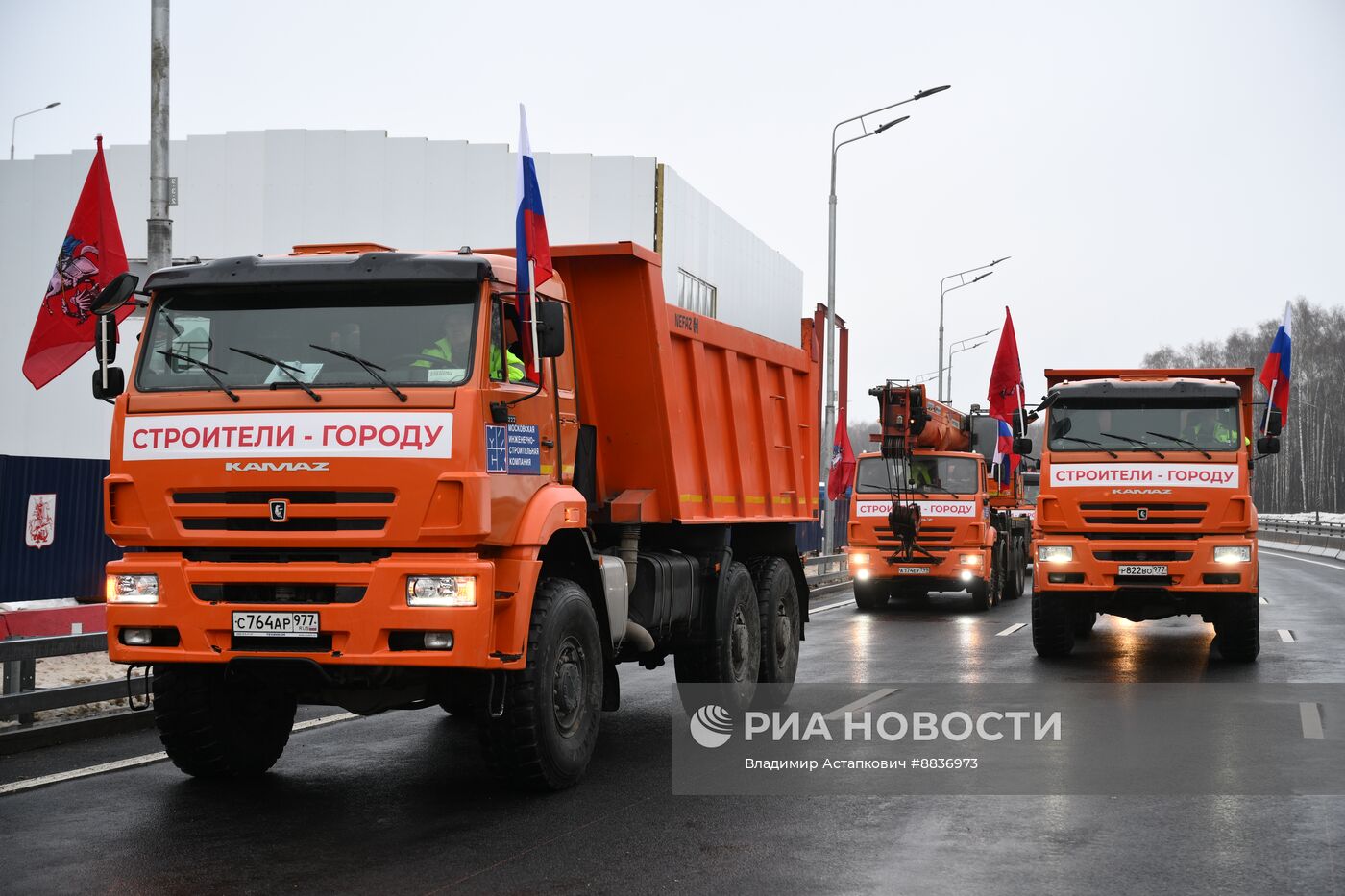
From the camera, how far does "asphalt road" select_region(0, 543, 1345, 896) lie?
6.02 metres

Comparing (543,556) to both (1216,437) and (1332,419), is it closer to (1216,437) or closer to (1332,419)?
(1216,437)

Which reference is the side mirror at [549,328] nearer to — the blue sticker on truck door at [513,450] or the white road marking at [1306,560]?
the blue sticker on truck door at [513,450]

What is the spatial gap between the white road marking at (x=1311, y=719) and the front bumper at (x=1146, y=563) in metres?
3.03

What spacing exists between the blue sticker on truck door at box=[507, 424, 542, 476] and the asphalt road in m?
1.74

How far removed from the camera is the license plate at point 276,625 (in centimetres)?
712

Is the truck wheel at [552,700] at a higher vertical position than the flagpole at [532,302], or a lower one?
lower

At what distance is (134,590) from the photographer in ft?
24.4

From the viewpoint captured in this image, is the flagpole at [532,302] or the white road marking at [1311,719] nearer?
the flagpole at [532,302]

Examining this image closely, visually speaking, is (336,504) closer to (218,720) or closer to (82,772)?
(218,720)

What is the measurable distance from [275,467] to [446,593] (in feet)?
3.49

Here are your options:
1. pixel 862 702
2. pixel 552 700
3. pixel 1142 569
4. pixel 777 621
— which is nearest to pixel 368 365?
pixel 552 700

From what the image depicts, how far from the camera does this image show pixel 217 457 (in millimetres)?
7301

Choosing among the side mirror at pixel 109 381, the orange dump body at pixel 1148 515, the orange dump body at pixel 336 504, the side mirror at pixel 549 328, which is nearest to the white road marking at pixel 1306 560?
the orange dump body at pixel 1148 515

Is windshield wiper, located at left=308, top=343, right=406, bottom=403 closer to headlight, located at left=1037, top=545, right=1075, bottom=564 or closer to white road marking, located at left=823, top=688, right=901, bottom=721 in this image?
white road marking, located at left=823, top=688, right=901, bottom=721
